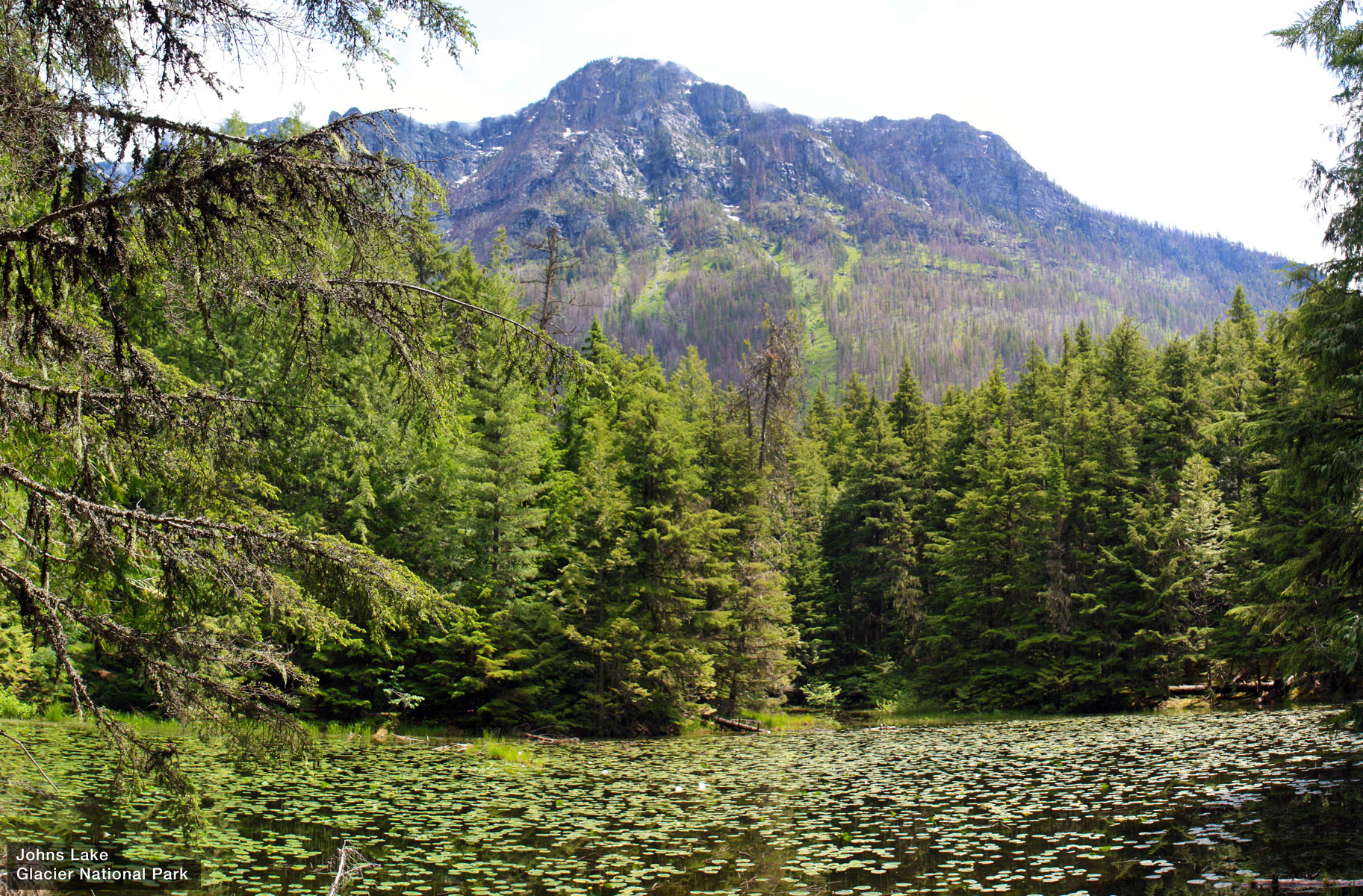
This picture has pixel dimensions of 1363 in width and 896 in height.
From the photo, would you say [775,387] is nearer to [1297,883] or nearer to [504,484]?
[504,484]

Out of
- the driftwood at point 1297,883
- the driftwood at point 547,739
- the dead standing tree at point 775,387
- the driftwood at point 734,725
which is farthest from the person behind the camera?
the dead standing tree at point 775,387

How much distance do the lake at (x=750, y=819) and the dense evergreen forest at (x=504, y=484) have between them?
1.67 metres

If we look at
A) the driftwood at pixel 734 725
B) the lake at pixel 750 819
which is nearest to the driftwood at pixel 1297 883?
the lake at pixel 750 819

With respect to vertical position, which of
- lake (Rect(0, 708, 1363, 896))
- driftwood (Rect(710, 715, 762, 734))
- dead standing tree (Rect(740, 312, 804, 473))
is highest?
dead standing tree (Rect(740, 312, 804, 473))

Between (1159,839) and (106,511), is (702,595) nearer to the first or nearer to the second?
(1159,839)

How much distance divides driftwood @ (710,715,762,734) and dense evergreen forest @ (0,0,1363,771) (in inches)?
47.5

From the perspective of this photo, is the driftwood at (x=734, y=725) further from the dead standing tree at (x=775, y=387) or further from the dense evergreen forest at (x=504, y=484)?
the dead standing tree at (x=775, y=387)

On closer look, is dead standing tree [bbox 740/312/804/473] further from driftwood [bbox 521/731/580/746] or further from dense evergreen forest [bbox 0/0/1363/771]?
driftwood [bbox 521/731/580/746]

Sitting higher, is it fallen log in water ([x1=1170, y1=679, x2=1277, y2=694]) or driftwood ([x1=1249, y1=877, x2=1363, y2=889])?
driftwood ([x1=1249, y1=877, x2=1363, y2=889])

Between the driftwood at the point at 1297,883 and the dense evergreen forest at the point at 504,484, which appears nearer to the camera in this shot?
the dense evergreen forest at the point at 504,484

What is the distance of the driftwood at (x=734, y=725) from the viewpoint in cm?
2369

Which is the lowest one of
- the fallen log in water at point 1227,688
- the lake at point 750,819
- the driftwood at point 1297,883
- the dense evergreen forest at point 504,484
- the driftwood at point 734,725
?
the driftwood at point 734,725

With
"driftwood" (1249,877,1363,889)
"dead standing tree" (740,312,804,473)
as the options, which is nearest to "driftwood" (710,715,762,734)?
"dead standing tree" (740,312,804,473)

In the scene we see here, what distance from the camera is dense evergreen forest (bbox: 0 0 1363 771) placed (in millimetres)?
4281
